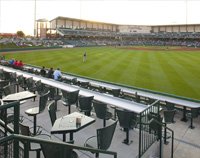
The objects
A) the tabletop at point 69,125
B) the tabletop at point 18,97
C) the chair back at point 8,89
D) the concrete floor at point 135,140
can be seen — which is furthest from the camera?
the chair back at point 8,89

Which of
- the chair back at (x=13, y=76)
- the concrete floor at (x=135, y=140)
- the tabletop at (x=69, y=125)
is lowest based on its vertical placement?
the concrete floor at (x=135, y=140)

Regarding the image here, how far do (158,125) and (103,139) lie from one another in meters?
2.09

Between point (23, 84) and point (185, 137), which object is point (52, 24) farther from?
point (185, 137)

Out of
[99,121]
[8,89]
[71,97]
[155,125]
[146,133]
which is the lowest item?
[99,121]

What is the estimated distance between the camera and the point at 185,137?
6.22 metres

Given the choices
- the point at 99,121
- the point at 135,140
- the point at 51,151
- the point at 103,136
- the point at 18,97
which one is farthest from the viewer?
the point at 99,121

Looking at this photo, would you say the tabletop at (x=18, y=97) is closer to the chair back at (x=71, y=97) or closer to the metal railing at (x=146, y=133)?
the chair back at (x=71, y=97)

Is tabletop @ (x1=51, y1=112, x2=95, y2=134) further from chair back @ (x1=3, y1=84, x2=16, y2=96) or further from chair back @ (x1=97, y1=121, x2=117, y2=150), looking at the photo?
chair back @ (x1=3, y1=84, x2=16, y2=96)

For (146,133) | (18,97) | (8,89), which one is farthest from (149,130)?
(8,89)

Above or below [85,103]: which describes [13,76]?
above

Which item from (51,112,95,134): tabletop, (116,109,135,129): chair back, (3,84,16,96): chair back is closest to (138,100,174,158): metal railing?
(116,109,135,129): chair back

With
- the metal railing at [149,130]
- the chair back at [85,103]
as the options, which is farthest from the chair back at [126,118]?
the chair back at [85,103]

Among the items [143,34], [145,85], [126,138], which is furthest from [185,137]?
[143,34]

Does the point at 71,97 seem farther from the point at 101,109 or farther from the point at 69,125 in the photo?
the point at 69,125
